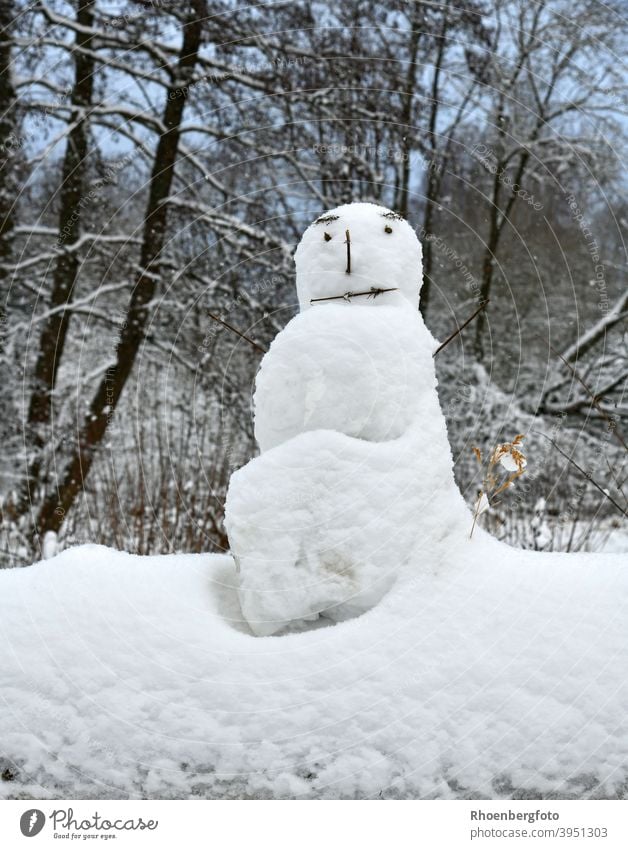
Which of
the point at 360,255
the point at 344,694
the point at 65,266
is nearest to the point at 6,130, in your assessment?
the point at 65,266

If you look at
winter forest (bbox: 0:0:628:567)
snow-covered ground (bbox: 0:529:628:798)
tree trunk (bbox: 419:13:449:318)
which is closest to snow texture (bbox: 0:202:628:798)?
snow-covered ground (bbox: 0:529:628:798)

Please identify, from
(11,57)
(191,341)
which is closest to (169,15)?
(11,57)

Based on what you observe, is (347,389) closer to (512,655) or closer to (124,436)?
(512,655)

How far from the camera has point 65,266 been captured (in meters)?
7.04

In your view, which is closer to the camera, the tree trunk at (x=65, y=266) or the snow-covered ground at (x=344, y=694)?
the snow-covered ground at (x=344, y=694)

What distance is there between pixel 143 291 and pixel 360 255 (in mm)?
4740

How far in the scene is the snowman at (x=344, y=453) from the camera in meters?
2.37

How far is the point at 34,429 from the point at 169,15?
4117 mm

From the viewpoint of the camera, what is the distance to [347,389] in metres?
2.51

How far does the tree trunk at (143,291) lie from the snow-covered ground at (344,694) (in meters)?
4.44

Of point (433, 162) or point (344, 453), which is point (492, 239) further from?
point (344, 453)

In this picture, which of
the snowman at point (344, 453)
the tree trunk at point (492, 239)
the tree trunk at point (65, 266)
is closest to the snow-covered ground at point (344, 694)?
the snowman at point (344, 453)

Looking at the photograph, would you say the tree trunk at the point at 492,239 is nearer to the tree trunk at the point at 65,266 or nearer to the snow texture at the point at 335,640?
the tree trunk at the point at 65,266
